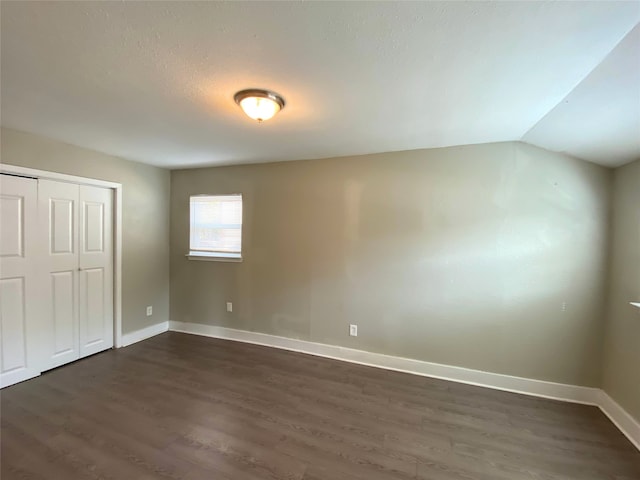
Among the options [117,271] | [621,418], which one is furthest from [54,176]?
[621,418]

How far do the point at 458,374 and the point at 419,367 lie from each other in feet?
1.20

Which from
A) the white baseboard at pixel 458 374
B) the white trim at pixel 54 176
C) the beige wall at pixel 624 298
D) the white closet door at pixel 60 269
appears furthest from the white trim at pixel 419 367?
the white trim at pixel 54 176

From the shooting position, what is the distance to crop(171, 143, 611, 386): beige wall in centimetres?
246

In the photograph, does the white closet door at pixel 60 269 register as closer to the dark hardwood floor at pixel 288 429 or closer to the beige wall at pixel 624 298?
the dark hardwood floor at pixel 288 429

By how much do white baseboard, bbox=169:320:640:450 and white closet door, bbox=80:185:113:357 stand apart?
1165mm

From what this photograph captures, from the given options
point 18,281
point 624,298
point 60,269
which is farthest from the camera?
point 60,269

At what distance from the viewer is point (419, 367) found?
9.59 ft

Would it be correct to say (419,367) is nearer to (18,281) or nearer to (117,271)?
(117,271)

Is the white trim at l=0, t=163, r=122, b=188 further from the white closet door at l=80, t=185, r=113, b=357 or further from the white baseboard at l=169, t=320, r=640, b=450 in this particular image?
the white baseboard at l=169, t=320, r=640, b=450

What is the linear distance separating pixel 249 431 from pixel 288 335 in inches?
58.8

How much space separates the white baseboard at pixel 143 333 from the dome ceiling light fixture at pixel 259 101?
3330mm

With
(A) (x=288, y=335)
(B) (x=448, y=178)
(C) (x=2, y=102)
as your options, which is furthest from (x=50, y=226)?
(B) (x=448, y=178)

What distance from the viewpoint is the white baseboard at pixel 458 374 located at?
7.27 feet

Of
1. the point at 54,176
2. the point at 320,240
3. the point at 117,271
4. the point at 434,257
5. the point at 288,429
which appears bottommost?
the point at 288,429
